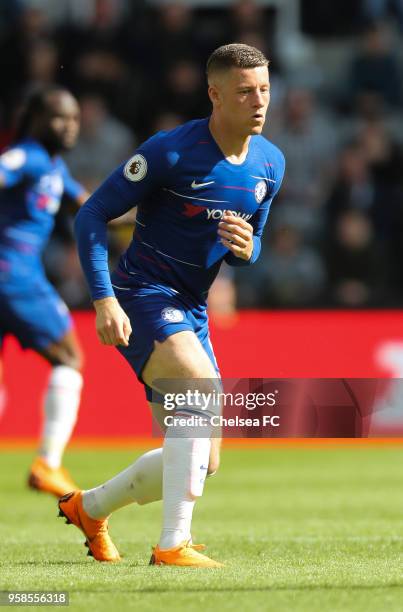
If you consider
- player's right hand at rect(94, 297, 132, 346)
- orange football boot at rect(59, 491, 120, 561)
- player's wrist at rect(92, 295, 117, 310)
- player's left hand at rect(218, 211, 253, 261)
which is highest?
player's left hand at rect(218, 211, 253, 261)

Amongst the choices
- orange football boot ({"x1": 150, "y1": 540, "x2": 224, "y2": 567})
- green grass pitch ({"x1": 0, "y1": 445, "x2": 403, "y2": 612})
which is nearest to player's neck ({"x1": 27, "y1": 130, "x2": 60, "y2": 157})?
green grass pitch ({"x1": 0, "y1": 445, "x2": 403, "y2": 612})

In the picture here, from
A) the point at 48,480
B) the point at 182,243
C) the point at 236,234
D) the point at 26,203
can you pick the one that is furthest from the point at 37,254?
the point at 236,234

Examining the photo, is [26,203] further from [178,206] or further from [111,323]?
[111,323]

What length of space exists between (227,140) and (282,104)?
10218mm

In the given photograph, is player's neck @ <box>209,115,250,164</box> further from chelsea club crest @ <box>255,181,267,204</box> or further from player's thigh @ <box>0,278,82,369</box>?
player's thigh @ <box>0,278,82,369</box>

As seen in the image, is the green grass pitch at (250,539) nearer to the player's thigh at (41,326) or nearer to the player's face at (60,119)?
the player's thigh at (41,326)

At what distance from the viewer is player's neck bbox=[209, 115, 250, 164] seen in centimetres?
567

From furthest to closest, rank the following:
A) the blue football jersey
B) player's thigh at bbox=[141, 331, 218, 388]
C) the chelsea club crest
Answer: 1. the blue football jersey
2. the chelsea club crest
3. player's thigh at bbox=[141, 331, 218, 388]

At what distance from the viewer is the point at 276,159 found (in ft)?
19.5

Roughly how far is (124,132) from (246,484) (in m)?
6.88

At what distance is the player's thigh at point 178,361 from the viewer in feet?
17.8

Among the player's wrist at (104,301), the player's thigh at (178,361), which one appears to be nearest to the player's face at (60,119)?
the player's thigh at (178,361)

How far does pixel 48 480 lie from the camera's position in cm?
847

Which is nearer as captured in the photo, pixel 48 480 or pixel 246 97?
pixel 246 97
